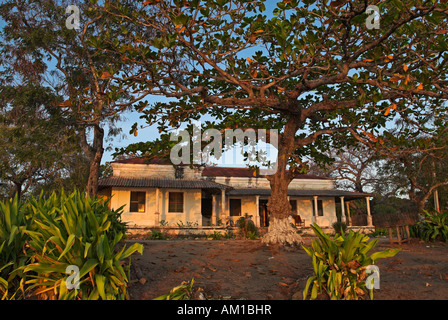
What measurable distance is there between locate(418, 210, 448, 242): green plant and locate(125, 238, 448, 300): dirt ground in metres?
2.84

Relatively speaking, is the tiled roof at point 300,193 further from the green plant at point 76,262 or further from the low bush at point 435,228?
the green plant at point 76,262

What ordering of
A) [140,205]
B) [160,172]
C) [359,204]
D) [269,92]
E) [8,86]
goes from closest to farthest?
1. [269,92]
2. [8,86]
3. [140,205]
4. [160,172]
5. [359,204]

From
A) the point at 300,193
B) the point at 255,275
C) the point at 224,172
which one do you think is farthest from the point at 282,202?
the point at 224,172

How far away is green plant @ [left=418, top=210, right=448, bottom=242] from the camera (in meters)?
10.1

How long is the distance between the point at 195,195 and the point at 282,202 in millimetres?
12480

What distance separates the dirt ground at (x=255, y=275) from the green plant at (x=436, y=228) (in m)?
2.84

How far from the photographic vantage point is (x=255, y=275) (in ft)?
18.2

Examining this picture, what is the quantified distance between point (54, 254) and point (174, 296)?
163 centimetres

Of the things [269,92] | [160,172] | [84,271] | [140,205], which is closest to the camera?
[84,271]

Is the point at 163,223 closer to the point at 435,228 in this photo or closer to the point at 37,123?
the point at 37,123

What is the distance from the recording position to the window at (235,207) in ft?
76.2

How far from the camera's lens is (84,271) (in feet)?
11.8
